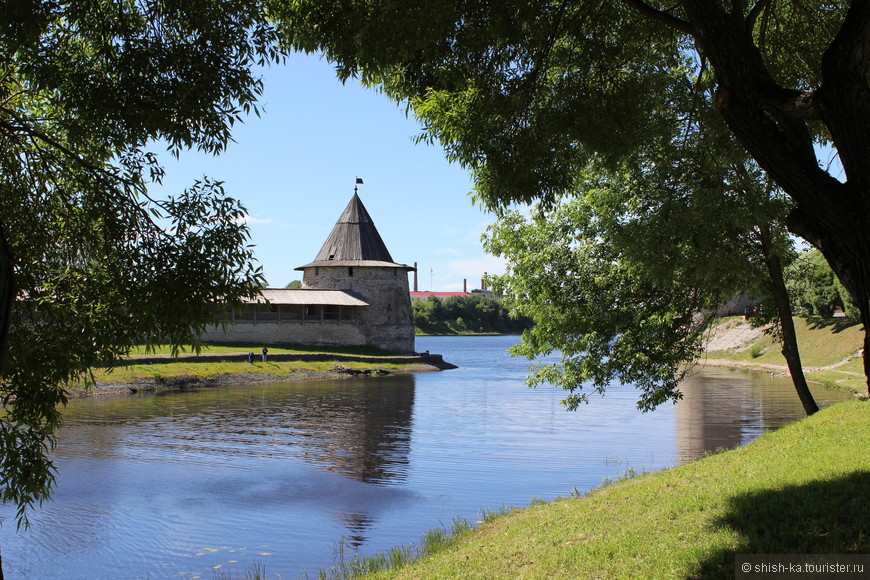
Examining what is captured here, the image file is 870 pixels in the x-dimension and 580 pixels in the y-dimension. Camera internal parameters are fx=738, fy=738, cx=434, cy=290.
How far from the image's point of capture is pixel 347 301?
4362 cm

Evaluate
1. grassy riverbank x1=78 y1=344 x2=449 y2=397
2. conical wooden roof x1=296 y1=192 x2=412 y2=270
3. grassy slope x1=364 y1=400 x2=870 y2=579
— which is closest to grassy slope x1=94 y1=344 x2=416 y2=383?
grassy riverbank x1=78 y1=344 x2=449 y2=397

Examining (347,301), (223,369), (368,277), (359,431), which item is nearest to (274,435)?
(359,431)

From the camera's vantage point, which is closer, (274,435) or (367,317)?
(274,435)

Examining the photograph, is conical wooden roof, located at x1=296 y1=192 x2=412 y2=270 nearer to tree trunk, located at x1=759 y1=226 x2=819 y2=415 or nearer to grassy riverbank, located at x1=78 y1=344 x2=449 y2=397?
grassy riverbank, located at x1=78 y1=344 x2=449 y2=397

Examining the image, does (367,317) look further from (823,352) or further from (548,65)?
(548,65)

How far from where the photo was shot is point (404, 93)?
7398 millimetres

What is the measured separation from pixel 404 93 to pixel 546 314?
538cm

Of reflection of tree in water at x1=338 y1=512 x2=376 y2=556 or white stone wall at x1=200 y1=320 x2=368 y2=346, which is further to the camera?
white stone wall at x1=200 y1=320 x2=368 y2=346

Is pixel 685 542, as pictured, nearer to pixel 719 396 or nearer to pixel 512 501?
pixel 512 501

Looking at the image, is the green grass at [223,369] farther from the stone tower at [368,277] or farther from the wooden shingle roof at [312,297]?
the stone tower at [368,277]

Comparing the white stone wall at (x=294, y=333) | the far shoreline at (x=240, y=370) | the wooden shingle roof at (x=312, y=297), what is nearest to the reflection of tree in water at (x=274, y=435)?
the far shoreline at (x=240, y=370)

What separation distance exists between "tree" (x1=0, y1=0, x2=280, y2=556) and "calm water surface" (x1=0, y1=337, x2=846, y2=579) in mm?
3425

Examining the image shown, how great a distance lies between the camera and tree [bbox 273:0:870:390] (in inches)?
205

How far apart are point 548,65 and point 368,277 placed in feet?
129
